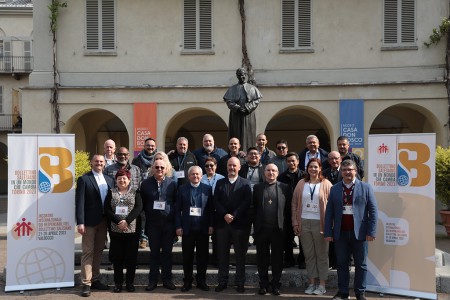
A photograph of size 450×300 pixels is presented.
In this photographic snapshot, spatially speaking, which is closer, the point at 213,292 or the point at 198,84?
the point at 213,292

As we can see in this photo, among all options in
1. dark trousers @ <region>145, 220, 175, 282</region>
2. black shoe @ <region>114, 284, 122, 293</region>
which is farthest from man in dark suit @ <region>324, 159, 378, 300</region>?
black shoe @ <region>114, 284, 122, 293</region>

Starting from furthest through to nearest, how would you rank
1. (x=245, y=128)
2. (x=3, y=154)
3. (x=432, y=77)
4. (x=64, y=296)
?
(x=3, y=154)
(x=432, y=77)
(x=245, y=128)
(x=64, y=296)

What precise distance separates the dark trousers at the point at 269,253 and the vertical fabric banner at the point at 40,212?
2878mm

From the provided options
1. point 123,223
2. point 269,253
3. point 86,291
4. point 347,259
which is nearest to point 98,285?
point 86,291

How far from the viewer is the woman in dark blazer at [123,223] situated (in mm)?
7719

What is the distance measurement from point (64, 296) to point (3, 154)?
98.8 feet

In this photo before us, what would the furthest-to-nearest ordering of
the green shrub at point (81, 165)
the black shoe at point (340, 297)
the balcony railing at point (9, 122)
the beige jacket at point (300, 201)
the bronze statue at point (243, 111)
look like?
the balcony railing at point (9, 122) → the green shrub at point (81, 165) → the bronze statue at point (243, 111) → the beige jacket at point (300, 201) → the black shoe at point (340, 297)

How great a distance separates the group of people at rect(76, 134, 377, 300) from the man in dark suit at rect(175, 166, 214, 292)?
0.01 metres

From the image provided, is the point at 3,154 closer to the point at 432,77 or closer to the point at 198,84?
the point at 198,84

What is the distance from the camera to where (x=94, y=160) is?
8.05 metres

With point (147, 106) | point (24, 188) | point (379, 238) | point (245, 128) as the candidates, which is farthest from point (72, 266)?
point (147, 106)

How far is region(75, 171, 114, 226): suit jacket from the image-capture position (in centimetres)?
785

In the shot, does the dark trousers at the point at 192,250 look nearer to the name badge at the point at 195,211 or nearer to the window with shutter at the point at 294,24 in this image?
the name badge at the point at 195,211

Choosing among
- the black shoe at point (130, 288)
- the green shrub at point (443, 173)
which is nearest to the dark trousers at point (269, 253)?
the black shoe at point (130, 288)
